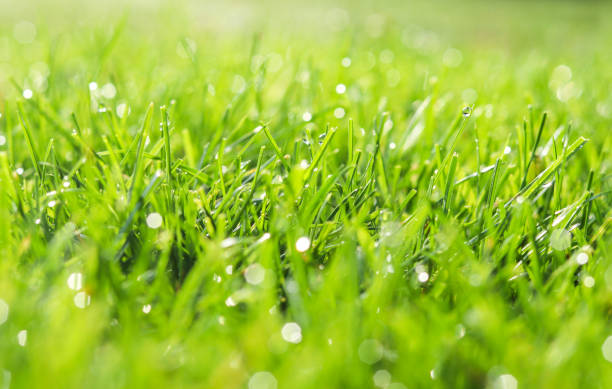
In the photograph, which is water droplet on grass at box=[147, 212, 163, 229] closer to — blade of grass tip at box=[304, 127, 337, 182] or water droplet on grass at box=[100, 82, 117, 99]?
blade of grass tip at box=[304, 127, 337, 182]

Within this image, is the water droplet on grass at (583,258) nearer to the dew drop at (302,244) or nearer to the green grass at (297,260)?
the green grass at (297,260)

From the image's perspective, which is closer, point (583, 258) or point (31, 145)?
point (583, 258)

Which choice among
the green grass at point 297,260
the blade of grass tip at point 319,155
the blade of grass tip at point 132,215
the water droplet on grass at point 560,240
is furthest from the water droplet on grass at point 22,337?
the water droplet on grass at point 560,240

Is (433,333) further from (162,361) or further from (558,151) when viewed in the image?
(558,151)

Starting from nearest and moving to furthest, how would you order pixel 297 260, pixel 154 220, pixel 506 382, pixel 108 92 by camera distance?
pixel 506 382
pixel 297 260
pixel 154 220
pixel 108 92

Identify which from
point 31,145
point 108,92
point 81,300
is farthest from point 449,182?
point 108,92

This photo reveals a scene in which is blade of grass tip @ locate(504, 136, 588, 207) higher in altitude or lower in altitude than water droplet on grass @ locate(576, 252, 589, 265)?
higher

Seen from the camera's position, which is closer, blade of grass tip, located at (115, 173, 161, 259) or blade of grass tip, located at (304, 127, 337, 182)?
blade of grass tip, located at (115, 173, 161, 259)

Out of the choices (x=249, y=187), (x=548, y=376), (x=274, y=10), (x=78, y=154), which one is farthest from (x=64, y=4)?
(x=548, y=376)

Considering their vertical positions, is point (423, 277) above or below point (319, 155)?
below

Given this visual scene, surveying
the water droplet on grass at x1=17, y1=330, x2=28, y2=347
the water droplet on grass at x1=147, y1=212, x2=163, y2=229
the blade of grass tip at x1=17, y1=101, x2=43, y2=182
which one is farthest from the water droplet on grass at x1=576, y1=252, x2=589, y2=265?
the blade of grass tip at x1=17, y1=101, x2=43, y2=182

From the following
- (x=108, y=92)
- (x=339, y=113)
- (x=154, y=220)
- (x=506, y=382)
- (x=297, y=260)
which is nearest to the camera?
(x=506, y=382)

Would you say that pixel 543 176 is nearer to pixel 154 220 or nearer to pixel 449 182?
pixel 449 182
